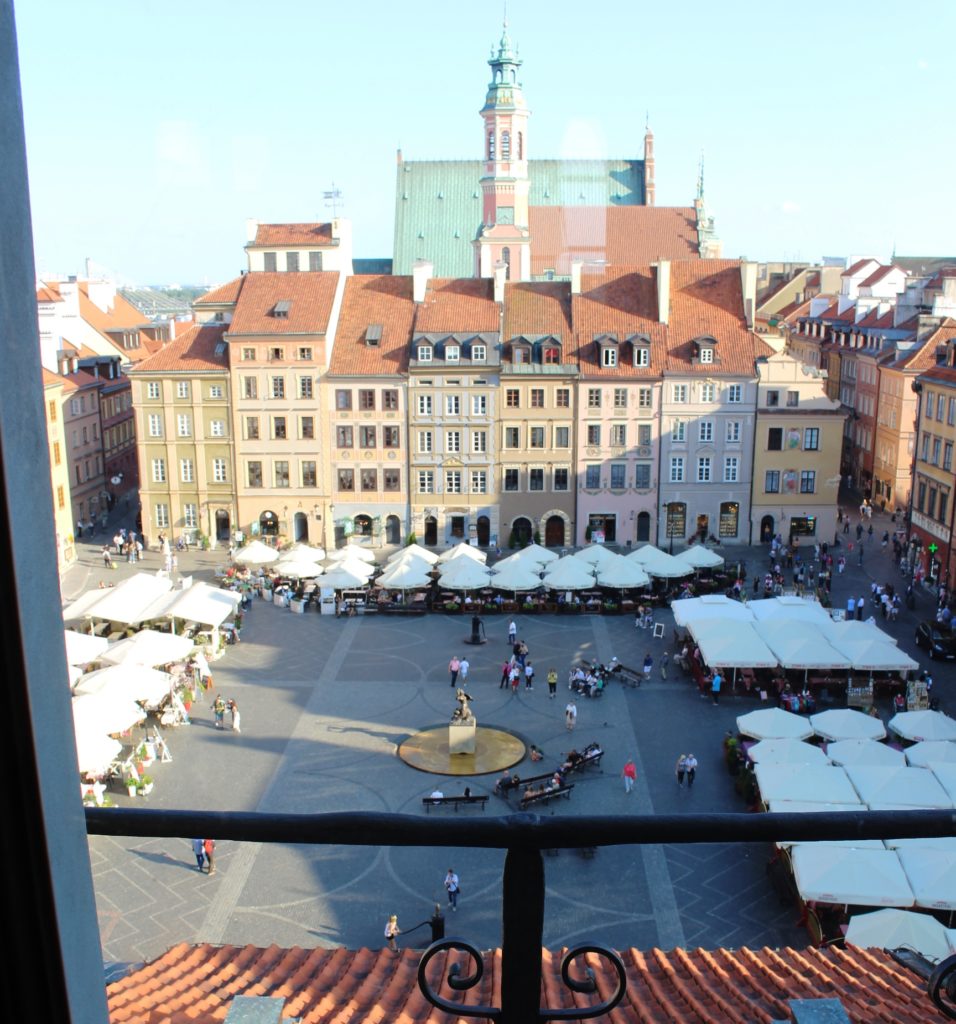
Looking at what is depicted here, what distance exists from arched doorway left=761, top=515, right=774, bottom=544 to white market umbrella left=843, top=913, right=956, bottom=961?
33004mm

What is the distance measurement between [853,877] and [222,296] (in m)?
41.0

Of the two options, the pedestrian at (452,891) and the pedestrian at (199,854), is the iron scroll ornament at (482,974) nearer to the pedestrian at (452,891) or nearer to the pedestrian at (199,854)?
the pedestrian at (452,891)

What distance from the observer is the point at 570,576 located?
38.2m

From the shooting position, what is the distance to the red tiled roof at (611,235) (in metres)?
76.2

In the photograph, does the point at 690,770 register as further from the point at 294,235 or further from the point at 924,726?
the point at 294,235

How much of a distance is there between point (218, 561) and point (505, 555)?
12.1 metres

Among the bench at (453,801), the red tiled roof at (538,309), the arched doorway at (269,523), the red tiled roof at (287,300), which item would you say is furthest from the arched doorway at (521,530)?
the bench at (453,801)

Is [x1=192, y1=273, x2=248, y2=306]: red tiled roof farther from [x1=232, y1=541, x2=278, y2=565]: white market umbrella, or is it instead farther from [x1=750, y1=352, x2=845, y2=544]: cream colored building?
[x1=750, y1=352, x2=845, y2=544]: cream colored building

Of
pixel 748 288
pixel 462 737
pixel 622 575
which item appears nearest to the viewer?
pixel 462 737

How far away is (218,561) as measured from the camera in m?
46.3

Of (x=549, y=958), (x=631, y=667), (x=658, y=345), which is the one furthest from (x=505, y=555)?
(x=549, y=958)

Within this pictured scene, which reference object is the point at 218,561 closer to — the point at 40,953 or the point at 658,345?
the point at 658,345

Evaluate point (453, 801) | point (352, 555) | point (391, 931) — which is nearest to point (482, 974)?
point (391, 931)

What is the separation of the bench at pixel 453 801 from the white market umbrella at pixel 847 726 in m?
7.94
